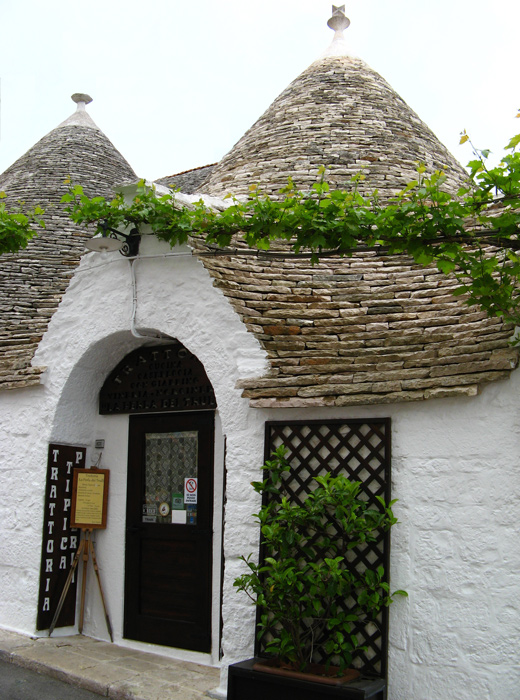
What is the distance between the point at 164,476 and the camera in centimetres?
669

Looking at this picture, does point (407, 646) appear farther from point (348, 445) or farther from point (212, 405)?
point (212, 405)

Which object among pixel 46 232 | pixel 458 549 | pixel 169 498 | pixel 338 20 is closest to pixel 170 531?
pixel 169 498

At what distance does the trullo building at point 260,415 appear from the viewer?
174 inches

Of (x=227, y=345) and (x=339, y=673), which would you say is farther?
(x=227, y=345)

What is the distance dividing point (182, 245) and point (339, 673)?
11.5 ft

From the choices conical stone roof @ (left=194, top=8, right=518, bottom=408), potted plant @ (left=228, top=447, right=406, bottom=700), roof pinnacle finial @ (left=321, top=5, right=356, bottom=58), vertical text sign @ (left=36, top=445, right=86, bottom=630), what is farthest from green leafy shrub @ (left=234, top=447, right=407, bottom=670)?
roof pinnacle finial @ (left=321, top=5, right=356, bottom=58)

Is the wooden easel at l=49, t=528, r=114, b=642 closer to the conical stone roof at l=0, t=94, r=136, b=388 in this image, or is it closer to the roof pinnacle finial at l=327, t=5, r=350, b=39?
the conical stone roof at l=0, t=94, r=136, b=388

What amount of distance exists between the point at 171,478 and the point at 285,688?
103 inches

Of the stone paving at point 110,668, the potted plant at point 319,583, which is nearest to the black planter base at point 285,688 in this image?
the potted plant at point 319,583

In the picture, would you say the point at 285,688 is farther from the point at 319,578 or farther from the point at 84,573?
the point at 84,573

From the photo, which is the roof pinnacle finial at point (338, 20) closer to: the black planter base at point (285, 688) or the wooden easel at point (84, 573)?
the wooden easel at point (84, 573)

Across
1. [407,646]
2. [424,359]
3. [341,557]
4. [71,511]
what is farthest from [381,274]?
[71,511]

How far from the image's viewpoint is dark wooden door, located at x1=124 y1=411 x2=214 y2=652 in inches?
246

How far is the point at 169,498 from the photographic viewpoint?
659 cm
